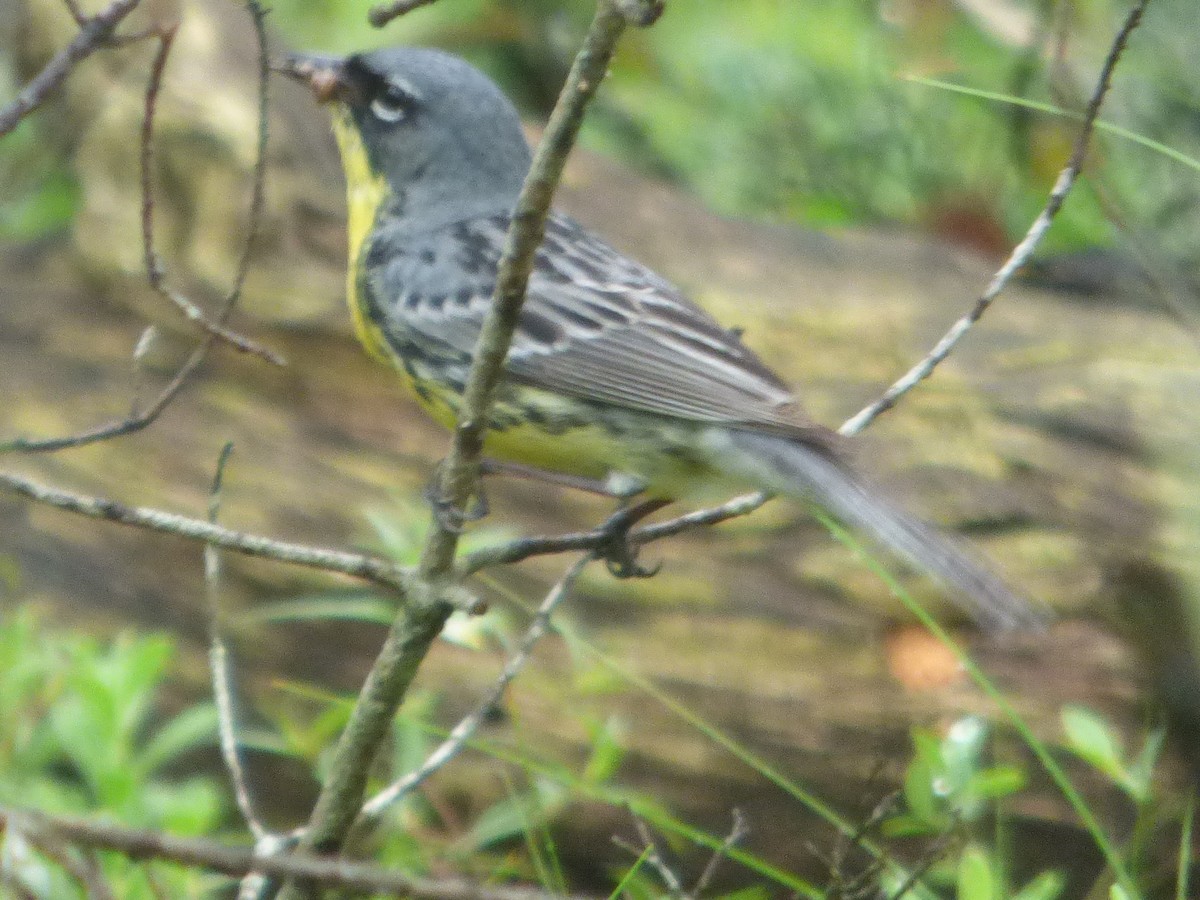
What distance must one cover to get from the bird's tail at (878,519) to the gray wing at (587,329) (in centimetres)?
5

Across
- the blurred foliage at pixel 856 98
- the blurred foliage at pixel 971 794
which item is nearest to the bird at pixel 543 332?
the blurred foliage at pixel 971 794

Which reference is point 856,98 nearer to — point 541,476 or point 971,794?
point 541,476

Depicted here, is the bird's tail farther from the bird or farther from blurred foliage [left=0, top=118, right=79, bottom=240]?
blurred foliage [left=0, top=118, right=79, bottom=240]

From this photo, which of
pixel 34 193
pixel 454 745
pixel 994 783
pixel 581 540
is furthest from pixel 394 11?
pixel 34 193

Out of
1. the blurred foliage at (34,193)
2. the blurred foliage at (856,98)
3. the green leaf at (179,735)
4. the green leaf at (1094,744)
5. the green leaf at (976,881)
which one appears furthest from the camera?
the blurred foliage at (856,98)

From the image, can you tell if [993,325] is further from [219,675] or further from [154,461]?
[219,675]

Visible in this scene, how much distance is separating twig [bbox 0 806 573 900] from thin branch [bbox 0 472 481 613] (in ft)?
2.58

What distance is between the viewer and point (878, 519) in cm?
282

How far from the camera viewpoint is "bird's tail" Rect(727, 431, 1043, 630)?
255 cm

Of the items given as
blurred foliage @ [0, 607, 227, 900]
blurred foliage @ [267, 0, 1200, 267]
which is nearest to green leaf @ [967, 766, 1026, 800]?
blurred foliage @ [0, 607, 227, 900]

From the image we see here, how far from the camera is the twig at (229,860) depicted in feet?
4.62

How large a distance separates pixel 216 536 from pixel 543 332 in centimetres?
125

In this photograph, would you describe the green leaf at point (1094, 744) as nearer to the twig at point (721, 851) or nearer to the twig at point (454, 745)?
the twig at point (721, 851)

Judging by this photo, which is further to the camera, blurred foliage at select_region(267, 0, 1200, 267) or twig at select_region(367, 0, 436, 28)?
blurred foliage at select_region(267, 0, 1200, 267)
